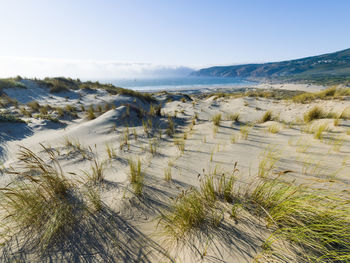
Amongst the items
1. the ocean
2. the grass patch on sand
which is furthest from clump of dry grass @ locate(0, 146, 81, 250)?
the ocean

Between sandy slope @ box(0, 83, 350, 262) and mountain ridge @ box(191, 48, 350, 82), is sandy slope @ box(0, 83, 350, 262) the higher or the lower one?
the lower one

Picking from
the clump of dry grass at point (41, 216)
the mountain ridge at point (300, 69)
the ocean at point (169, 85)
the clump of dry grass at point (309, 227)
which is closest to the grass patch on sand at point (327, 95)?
the clump of dry grass at point (309, 227)

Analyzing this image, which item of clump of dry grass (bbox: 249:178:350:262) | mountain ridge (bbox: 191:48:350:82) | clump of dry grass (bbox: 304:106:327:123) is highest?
mountain ridge (bbox: 191:48:350:82)

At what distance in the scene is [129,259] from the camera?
110cm

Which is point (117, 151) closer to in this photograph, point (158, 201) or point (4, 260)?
point (158, 201)

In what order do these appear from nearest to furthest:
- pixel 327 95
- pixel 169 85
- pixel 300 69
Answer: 1. pixel 327 95
2. pixel 169 85
3. pixel 300 69

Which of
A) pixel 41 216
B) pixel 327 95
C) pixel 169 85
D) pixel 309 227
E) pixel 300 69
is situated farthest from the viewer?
pixel 300 69

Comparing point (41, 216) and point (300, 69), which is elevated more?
point (300, 69)

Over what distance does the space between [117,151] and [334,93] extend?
10.7 metres

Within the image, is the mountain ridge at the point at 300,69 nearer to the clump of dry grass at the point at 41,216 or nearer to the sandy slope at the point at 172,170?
the sandy slope at the point at 172,170

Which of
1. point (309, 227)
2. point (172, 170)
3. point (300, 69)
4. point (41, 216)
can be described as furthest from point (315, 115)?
point (300, 69)

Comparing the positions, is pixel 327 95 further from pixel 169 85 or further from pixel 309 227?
pixel 169 85

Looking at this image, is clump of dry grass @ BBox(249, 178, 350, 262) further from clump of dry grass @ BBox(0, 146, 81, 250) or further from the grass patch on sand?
the grass patch on sand

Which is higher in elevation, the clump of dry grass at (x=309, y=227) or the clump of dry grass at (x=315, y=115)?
the clump of dry grass at (x=309, y=227)
